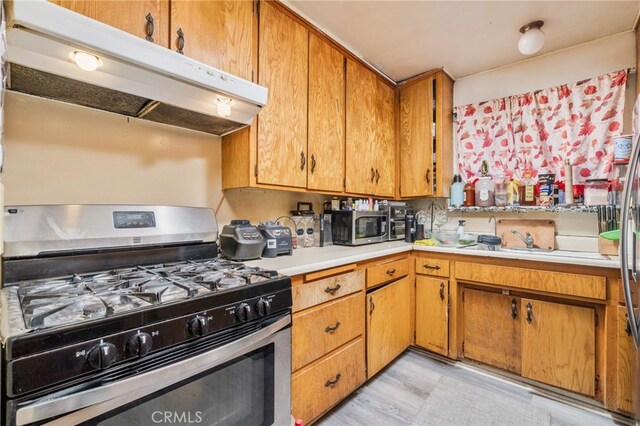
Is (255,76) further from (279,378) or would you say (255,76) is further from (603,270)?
(603,270)

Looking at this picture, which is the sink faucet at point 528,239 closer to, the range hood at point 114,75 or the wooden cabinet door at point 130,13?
the range hood at point 114,75

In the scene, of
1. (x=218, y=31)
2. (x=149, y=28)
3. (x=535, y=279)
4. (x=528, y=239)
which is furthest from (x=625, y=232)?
(x=149, y=28)

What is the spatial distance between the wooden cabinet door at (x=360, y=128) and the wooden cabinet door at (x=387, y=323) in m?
0.79

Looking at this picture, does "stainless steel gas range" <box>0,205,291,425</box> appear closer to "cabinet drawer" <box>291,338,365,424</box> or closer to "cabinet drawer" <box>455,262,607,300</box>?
"cabinet drawer" <box>291,338,365,424</box>

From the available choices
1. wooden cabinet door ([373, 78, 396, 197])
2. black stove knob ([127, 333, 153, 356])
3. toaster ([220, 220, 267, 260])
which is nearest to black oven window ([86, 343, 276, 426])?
black stove knob ([127, 333, 153, 356])

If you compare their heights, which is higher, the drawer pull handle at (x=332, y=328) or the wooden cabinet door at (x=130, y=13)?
the wooden cabinet door at (x=130, y=13)

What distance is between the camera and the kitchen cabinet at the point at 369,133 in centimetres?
220

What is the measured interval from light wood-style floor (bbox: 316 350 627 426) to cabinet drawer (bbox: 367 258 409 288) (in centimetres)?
66

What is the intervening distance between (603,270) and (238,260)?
2.00 metres

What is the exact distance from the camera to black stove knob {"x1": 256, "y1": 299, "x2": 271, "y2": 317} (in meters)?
1.01

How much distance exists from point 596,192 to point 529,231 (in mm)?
473

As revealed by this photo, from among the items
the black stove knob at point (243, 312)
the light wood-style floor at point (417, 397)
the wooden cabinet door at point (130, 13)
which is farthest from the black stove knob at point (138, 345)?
the light wood-style floor at point (417, 397)

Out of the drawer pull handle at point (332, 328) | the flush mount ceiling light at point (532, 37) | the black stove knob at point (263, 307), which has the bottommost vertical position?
the drawer pull handle at point (332, 328)

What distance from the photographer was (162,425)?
808mm
